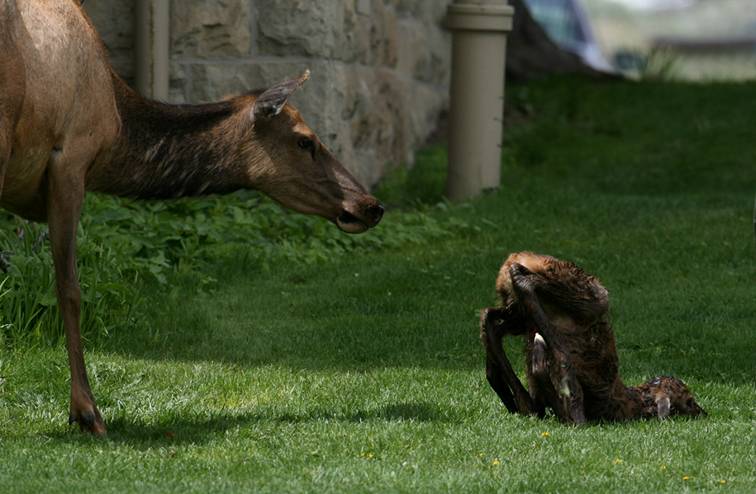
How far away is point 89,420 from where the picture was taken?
240 inches

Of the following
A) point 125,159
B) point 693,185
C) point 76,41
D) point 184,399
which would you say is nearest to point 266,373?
point 184,399

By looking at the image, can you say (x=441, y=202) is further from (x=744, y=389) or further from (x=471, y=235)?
(x=744, y=389)

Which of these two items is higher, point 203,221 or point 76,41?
point 76,41

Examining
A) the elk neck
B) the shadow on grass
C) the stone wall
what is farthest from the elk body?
the stone wall

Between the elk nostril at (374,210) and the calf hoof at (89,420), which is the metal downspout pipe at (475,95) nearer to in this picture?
the elk nostril at (374,210)

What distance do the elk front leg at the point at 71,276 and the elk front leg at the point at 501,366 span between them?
1.72 meters

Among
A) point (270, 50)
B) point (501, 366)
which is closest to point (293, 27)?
point (270, 50)

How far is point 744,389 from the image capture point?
7.08 m

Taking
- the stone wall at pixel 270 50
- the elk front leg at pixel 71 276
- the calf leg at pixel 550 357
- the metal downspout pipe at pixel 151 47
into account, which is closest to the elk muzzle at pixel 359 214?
the calf leg at pixel 550 357

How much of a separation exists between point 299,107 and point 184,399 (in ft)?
15.5

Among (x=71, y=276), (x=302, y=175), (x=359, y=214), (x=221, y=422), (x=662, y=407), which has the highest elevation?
(x=302, y=175)

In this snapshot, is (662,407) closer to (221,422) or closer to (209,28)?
(221,422)

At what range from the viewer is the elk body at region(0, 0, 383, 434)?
5.85 meters

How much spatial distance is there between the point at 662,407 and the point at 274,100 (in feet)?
7.22
